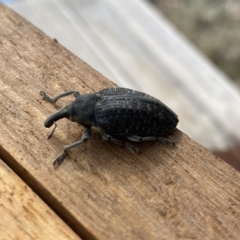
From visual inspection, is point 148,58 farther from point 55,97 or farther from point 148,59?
point 55,97

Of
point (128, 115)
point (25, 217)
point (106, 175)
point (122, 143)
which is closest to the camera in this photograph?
point (25, 217)

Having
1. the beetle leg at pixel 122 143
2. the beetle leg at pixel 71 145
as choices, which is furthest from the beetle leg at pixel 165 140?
the beetle leg at pixel 71 145

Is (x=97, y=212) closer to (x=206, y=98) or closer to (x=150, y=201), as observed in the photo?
(x=150, y=201)

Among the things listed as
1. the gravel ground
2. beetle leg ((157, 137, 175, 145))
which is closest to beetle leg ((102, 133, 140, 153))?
beetle leg ((157, 137, 175, 145))

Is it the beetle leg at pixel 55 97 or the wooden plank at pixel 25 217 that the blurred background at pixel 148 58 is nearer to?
the beetle leg at pixel 55 97

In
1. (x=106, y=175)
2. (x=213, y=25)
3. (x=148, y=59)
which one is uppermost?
(x=213, y=25)

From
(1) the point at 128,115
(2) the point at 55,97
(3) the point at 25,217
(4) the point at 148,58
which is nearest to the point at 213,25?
(4) the point at 148,58

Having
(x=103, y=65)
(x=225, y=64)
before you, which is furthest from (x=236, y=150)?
(x=225, y=64)
